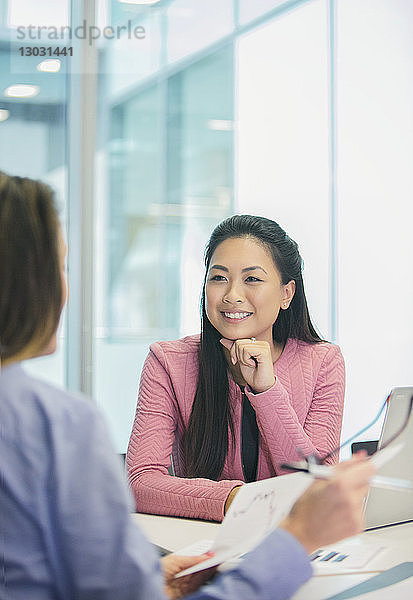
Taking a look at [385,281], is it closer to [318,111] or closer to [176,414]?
[318,111]

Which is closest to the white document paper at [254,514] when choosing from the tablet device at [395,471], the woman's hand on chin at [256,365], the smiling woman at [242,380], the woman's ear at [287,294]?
the tablet device at [395,471]

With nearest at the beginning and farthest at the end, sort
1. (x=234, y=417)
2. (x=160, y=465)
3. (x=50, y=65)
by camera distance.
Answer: (x=160, y=465)
(x=234, y=417)
(x=50, y=65)

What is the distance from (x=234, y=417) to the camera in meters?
1.87

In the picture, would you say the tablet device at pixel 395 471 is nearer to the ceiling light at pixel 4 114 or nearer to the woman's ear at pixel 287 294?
the woman's ear at pixel 287 294

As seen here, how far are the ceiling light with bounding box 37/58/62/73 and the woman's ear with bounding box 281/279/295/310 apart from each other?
1.71 metres

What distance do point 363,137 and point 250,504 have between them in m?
2.77

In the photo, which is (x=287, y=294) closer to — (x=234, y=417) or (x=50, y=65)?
(x=234, y=417)

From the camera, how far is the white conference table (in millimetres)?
1128

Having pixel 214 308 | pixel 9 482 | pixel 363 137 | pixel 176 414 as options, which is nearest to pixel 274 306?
pixel 214 308

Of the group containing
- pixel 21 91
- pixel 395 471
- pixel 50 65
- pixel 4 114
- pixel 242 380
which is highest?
pixel 50 65

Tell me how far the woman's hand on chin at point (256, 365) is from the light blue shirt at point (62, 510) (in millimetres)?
1025

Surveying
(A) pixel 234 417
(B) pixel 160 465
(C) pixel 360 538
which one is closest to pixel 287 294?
(A) pixel 234 417

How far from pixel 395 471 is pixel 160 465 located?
524mm

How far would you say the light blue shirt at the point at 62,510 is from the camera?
0.73 metres
